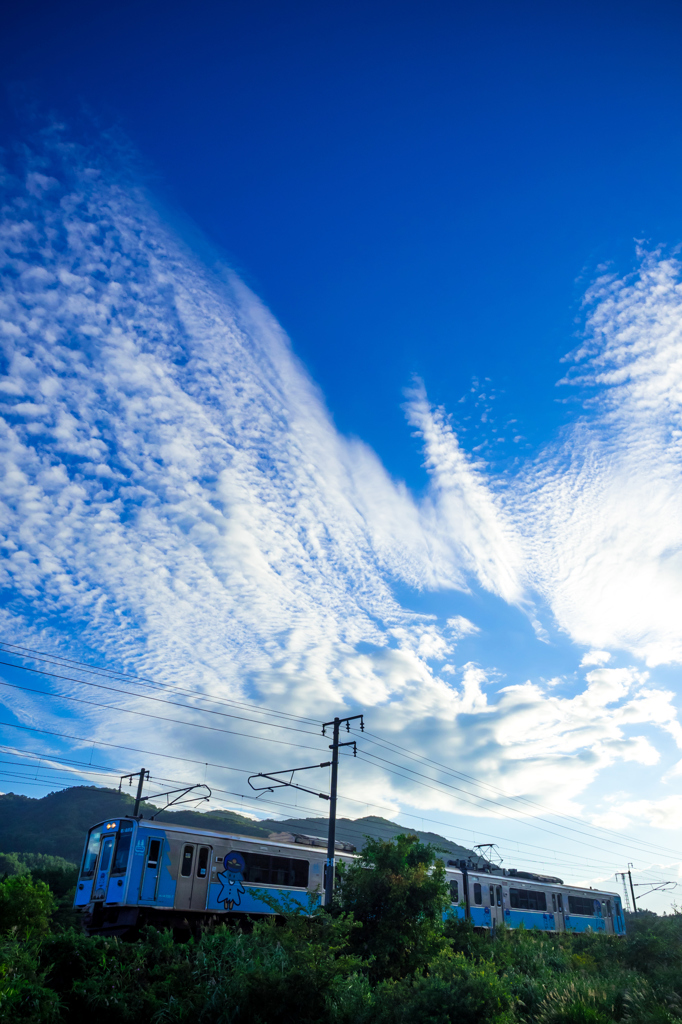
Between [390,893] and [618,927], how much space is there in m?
36.6

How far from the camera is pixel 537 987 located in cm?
1312

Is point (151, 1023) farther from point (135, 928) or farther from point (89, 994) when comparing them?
point (135, 928)

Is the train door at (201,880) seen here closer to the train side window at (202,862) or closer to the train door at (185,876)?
the train side window at (202,862)

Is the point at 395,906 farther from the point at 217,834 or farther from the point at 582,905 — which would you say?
the point at 582,905

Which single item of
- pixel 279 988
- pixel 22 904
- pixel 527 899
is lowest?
pixel 279 988

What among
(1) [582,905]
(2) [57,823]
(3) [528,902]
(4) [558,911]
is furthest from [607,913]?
(2) [57,823]

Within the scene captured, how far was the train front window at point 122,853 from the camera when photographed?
75.1 feet

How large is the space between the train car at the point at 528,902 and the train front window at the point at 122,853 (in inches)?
665

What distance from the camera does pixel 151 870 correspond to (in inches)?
902

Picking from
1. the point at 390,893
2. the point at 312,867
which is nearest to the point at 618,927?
the point at 312,867

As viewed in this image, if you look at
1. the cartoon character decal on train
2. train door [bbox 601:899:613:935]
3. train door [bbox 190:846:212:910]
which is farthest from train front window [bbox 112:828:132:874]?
train door [bbox 601:899:613:935]

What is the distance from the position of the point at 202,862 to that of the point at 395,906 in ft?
27.2

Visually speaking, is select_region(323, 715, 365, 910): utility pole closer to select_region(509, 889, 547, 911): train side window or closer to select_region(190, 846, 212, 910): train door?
select_region(190, 846, 212, 910): train door

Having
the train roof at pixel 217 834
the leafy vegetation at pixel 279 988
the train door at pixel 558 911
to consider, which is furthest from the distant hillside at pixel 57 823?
the leafy vegetation at pixel 279 988
